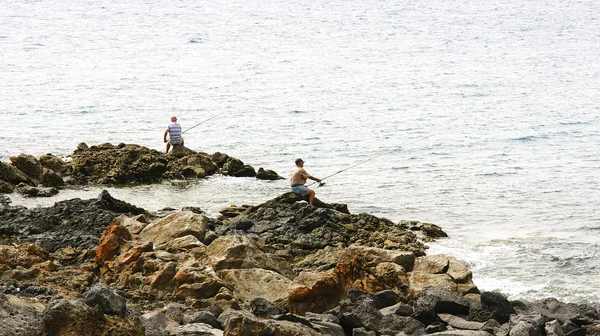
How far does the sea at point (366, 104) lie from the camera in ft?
67.9

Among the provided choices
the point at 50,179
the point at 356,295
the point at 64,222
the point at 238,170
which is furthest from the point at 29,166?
Answer: the point at 356,295

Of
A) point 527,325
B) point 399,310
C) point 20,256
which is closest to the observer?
point 527,325

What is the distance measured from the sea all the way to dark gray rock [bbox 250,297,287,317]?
5.17 m

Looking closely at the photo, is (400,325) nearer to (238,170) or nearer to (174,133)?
(238,170)

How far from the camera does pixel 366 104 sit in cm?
3981

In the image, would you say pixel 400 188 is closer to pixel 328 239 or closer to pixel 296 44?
pixel 328 239

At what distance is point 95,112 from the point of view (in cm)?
3738

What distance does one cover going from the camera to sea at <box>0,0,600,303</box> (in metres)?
20.7

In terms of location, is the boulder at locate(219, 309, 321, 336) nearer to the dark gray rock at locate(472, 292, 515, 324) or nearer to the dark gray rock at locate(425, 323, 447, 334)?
the dark gray rock at locate(425, 323, 447, 334)

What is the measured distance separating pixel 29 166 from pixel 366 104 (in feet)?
66.5

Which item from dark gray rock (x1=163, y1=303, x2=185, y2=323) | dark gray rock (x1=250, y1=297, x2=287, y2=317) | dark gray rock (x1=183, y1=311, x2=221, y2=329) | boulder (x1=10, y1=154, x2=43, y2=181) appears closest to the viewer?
dark gray rock (x1=183, y1=311, x2=221, y2=329)

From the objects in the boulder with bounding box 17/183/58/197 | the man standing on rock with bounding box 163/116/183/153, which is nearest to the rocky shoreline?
the boulder with bounding box 17/183/58/197

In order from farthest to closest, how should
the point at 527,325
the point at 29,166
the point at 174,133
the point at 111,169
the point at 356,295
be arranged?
1. the point at 174,133
2. the point at 111,169
3. the point at 29,166
4. the point at 356,295
5. the point at 527,325

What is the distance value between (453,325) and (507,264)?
18.3 feet
